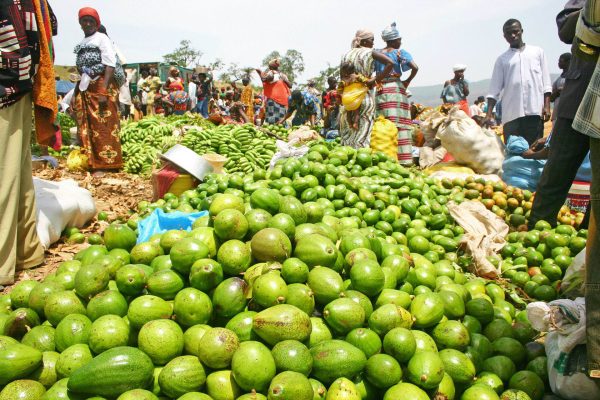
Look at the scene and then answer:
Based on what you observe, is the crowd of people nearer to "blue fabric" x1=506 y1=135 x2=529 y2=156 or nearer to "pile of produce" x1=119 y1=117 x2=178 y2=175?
"blue fabric" x1=506 y1=135 x2=529 y2=156

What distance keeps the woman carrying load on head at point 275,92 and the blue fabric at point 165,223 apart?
35.3 feet

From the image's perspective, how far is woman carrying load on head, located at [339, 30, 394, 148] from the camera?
733cm

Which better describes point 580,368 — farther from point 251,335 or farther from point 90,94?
point 90,94

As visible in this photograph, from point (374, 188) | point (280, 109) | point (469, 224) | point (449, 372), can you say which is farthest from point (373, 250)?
point (280, 109)

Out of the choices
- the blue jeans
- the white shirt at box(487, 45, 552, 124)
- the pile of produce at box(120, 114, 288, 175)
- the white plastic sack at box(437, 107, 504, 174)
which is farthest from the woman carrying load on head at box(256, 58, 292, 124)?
the white plastic sack at box(437, 107, 504, 174)

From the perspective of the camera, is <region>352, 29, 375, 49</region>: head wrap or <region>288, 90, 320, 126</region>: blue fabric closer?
<region>352, 29, 375, 49</region>: head wrap

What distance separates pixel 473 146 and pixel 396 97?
1.81 meters

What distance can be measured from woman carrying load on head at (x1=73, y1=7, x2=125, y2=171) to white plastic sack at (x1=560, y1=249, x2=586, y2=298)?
7303mm

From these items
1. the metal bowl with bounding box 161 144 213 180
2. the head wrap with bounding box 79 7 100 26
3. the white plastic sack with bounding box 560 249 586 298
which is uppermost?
the head wrap with bounding box 79 7 100 26

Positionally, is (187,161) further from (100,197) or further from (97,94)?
(97,94)

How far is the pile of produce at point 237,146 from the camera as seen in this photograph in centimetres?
790

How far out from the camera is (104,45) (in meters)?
7.19

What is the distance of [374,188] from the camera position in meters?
4.34

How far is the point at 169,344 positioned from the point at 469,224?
341 centimetres
